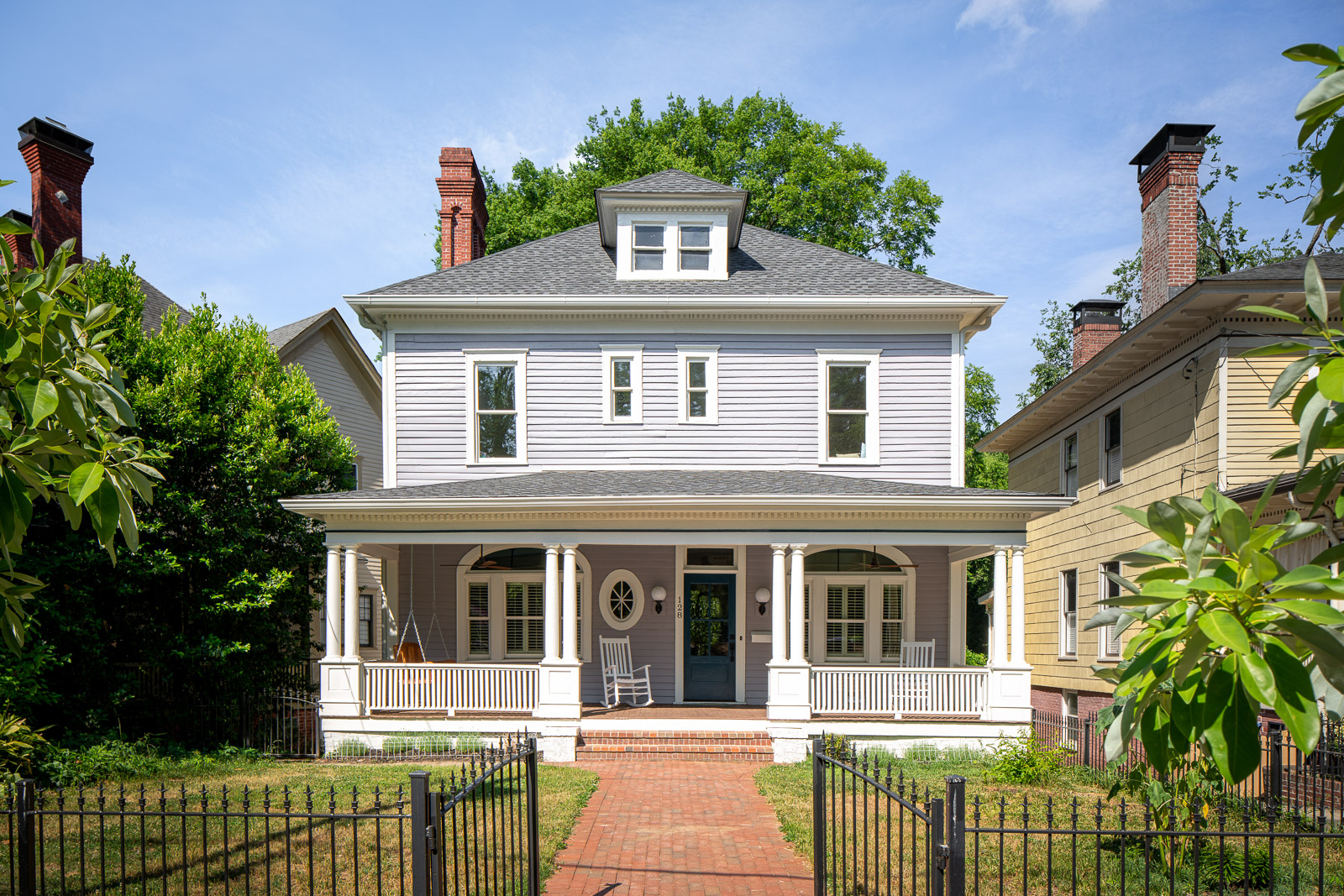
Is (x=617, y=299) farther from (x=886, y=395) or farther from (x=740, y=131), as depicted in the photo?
(x=740, y=131)

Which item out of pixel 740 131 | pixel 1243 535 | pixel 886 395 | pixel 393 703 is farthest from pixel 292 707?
pixel 740 131

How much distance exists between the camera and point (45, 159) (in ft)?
58.8

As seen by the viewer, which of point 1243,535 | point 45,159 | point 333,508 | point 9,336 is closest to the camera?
point 1243,535

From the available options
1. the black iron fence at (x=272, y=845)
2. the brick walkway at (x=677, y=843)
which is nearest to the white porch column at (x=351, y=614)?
the black iron fence at (x=272, y=845)

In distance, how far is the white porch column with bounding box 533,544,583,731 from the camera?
13.0 m

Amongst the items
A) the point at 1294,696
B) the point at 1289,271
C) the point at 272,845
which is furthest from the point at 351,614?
the point at 1289,271

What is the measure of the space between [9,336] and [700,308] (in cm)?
1290

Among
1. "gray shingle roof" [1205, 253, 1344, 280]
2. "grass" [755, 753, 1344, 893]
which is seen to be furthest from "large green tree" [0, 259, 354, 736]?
"gray shingle roof" [1205, 253, 1344, 280]

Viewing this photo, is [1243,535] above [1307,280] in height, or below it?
below

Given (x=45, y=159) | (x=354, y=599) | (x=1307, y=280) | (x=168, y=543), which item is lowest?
(x=354, y=599)

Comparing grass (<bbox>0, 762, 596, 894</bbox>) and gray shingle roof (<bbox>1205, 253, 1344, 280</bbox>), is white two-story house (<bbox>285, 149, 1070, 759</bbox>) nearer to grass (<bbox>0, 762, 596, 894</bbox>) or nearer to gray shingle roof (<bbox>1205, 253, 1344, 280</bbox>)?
gray shingle roof (<bbox>1205, 253, 1344, 280</bbox>)

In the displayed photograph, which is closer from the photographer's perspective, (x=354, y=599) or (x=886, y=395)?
(x=354, y=599)

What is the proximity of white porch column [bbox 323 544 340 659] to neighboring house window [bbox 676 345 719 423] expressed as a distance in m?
6.12

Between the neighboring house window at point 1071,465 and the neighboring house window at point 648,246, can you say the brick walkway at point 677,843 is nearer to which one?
the neighboring house window at point 648,246
